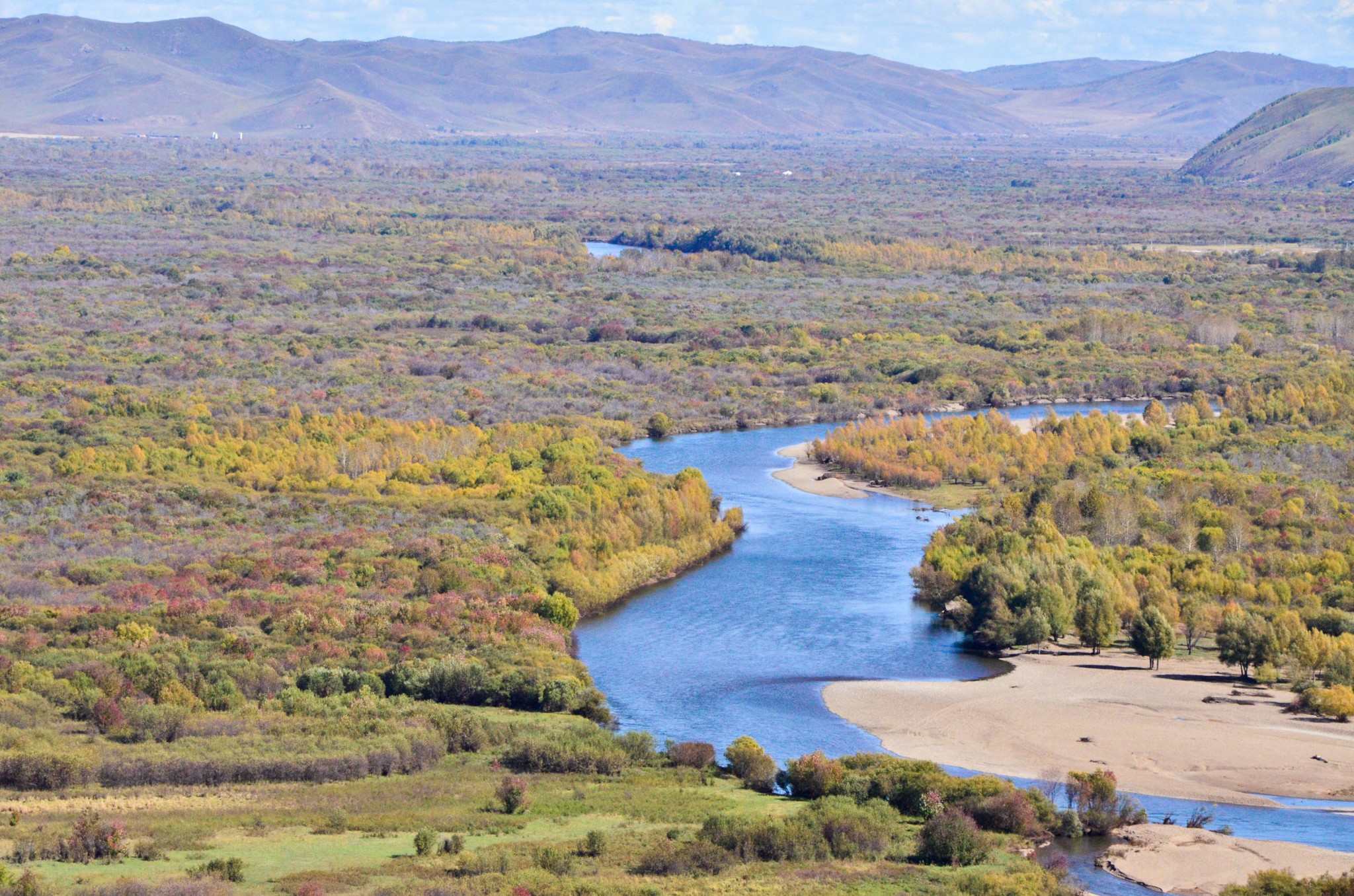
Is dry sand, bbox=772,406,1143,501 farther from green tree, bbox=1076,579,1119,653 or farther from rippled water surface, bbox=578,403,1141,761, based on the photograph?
green tree, bbox=1076,579,1119,653

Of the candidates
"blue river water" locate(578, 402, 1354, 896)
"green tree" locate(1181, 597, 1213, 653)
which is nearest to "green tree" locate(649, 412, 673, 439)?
"blue river water" locate(578, 402, 1354, 896)

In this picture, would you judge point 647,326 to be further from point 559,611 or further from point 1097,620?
point 1097,620

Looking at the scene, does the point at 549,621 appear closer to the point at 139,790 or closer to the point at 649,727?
the point at 649,727

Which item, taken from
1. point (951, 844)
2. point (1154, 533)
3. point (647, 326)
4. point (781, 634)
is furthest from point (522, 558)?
point (647, 326)

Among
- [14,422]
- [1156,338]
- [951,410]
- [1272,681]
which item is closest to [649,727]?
[1272,681]

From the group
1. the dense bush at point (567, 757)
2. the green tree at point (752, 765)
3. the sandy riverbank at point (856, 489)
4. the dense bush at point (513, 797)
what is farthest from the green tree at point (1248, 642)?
the sandy riverbank at point (856, 489)

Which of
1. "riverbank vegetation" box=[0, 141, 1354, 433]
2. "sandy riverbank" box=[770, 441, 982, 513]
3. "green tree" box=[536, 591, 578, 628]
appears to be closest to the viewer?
"green tree" box=[536, 591, 578, 628]

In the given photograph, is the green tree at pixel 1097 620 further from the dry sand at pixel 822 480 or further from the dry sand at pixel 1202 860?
the dry sand at pixel 822 480
